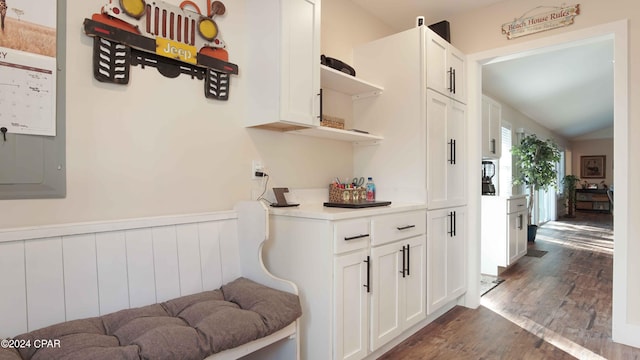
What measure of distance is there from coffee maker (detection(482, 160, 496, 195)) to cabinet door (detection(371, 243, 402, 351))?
9.44ft

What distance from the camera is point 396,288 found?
2.12 meters

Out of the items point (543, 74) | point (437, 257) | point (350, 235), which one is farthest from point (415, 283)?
point (543, 74)

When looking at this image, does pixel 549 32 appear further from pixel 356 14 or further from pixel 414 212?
pixel 414 212

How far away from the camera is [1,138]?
4.16ft

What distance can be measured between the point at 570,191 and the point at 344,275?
11.3 metres

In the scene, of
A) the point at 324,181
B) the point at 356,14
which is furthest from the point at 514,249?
the point at 356,14

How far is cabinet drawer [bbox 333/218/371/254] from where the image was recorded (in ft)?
5.57

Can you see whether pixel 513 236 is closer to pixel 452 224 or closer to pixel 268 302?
pixel 452 224

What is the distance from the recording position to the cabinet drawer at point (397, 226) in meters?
1.96

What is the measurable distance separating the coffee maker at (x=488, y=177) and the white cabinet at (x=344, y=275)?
2.80 metres

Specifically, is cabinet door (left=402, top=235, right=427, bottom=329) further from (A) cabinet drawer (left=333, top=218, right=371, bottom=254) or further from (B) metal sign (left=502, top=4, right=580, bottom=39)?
(B) metal sign (left=502, top=4, right=580, bottom=39)

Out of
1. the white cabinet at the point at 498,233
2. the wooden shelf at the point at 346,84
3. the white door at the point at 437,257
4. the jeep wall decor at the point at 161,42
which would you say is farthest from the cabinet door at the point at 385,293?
the white cabinet at the point at 498,233

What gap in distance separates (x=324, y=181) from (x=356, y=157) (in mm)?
434

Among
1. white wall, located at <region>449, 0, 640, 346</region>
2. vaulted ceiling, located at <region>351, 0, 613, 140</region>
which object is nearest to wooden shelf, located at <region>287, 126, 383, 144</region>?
vaulted ceiling, located at <region>351, 0, 613, 140</region>
